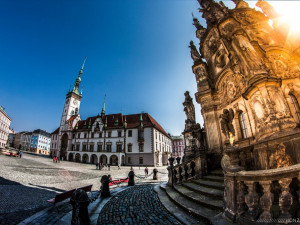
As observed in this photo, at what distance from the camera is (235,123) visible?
25.5 ft

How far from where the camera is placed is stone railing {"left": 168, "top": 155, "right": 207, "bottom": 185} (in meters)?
6.20

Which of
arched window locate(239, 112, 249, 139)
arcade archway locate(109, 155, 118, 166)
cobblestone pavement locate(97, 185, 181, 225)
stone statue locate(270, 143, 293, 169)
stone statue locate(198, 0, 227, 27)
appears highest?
stone statue locate(198, 0, 227, 27)

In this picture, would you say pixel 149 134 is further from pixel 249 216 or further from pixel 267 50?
pixel 249 216

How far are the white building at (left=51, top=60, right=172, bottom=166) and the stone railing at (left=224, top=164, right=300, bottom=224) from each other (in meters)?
28.7

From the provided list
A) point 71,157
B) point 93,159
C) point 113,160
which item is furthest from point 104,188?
point 71,157

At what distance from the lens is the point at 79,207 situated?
3.06m

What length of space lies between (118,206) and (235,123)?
750 cm

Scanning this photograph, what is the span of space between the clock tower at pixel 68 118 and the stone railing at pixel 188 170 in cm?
4293

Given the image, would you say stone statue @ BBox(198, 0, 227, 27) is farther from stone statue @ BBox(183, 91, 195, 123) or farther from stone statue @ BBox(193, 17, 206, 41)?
stone statue @ BBox(183, 91, 195, 123)

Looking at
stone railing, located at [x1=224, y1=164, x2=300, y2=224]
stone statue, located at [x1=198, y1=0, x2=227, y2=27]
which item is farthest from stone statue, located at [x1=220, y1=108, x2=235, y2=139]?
stone statue, located at [x1=198, y1=0, x2=227, y2=27]

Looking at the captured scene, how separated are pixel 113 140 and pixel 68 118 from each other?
2218cm

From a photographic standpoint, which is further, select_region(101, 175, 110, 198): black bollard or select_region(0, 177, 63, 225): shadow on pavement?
select_region(101, 175, 110, 198): black bollard

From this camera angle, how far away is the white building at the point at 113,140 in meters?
31.6

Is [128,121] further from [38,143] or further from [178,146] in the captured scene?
[38,143]
